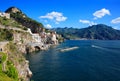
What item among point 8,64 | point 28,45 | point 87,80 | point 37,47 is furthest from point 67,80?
point 37,47

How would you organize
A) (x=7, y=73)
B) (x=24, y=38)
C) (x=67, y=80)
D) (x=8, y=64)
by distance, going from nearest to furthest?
(x=7, y=73) → (x=8, y=64) → (x=67, y=80) → (x=24, y=38)

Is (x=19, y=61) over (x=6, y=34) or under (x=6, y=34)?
under

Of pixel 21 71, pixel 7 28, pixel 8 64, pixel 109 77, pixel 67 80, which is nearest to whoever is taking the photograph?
pixel 8 64

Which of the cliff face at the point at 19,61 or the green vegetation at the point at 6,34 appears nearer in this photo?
the cliff face at the point at 19,61

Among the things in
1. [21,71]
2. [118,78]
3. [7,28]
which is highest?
[7,28]

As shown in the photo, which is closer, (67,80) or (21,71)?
(21,71)

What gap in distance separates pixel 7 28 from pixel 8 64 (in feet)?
331

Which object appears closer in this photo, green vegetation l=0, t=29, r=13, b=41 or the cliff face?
the cliff face

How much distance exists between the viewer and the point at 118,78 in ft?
258

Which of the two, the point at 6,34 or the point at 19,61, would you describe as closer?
the point at 19,61

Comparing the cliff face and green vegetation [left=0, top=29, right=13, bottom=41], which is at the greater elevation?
green vegetation [left=0, top=29, right=13, bottom=41]

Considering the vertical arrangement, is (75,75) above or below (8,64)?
below

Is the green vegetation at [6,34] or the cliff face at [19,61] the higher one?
the green vegetation at [6,34]

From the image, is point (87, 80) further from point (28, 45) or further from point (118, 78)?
point (28, 45)
